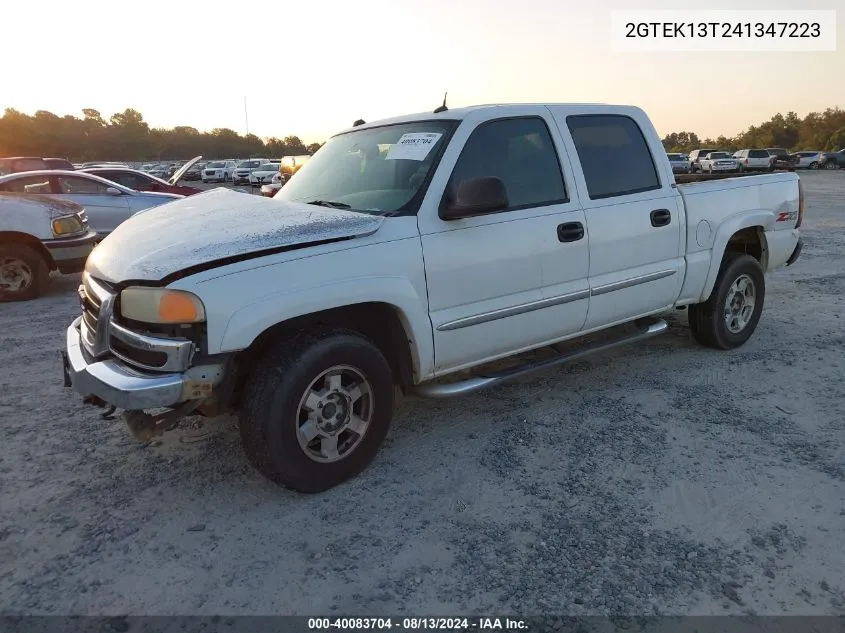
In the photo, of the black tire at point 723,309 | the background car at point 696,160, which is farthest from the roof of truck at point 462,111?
the background car at point 696,160

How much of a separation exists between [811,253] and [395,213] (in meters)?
8.76

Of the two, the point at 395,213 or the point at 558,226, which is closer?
the point at 395,213

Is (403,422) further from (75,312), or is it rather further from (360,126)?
(75,312)

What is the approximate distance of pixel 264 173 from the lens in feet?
110

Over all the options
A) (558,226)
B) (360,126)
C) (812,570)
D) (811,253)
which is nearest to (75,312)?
(360,126)

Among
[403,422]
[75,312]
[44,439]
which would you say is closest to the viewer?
[44,439]

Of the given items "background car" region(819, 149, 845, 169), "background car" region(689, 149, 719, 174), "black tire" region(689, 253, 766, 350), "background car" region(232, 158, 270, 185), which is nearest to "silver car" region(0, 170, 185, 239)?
"black tire" region(689, 253, 766, 350)

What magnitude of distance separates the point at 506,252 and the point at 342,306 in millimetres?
1041

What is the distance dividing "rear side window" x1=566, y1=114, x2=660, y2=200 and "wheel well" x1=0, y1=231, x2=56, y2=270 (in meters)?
6.37

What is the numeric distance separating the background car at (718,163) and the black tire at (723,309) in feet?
116

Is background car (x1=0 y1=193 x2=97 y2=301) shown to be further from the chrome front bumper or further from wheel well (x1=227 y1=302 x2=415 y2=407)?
wheel well (x1=227 y1=302 x2=415 y2=407)

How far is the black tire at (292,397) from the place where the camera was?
2887mm

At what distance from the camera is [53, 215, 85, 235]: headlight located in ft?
24.5

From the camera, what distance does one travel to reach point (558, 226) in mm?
3787
